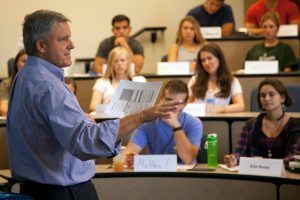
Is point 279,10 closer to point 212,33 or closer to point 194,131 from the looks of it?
point 212,33

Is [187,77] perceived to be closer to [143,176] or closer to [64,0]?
[143,176]

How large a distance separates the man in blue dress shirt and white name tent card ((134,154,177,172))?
125cm

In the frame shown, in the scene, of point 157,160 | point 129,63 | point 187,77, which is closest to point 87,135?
point 157,160

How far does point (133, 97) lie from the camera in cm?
275

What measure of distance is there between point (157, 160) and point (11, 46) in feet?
20.4

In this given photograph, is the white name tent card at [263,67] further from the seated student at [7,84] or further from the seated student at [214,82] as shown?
the seated student at [7,84]

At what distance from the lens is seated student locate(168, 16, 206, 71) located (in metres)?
7.06

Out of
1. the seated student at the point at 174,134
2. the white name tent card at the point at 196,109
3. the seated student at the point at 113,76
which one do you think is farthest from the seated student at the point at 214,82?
the seated student at the point at 174,134

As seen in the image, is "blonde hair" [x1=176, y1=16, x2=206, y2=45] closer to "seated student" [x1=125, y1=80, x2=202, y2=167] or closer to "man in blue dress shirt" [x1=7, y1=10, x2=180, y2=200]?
"seated student" [x1=125, y1=80, x2=202, y2=167]

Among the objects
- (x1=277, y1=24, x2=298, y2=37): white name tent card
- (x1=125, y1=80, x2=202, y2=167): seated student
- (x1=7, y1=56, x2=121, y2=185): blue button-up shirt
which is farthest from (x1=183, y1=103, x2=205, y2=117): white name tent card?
(x1=7, y1=56, x2=121, y2=185): blue button-up shirt

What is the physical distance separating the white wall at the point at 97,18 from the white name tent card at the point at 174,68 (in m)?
3.10

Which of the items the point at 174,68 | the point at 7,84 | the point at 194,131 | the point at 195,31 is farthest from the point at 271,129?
the point at 195,31

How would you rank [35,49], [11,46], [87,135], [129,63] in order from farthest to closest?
[11,46], [129,63], [35,49], [87,135]

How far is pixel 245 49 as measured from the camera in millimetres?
7641
